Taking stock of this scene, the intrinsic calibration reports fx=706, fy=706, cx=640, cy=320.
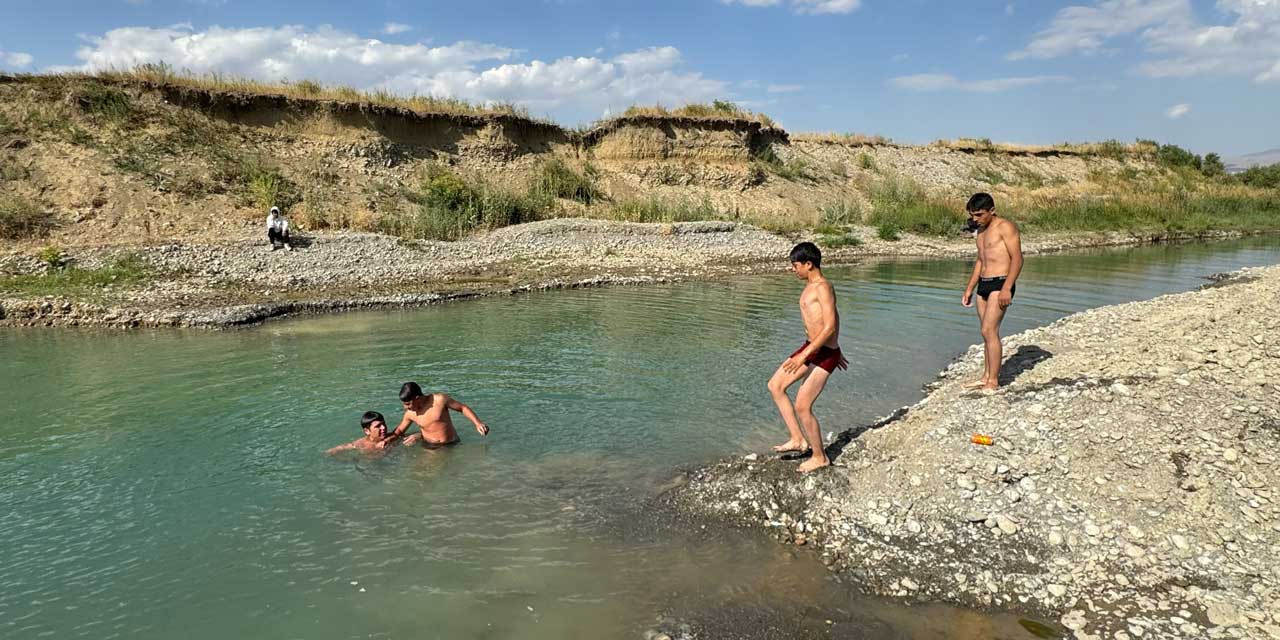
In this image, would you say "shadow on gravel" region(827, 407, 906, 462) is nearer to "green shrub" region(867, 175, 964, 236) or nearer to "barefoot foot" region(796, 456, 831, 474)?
"barefoot foot" region(796, 456, 831, 474)

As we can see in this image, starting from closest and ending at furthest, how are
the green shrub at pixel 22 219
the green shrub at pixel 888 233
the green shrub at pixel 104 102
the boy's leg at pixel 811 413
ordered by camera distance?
the boy's leg at pixel 811 413, the green shrub at pixel 22 219, the green shrub at pixel 104 102, the green shrub at pixel 888 233

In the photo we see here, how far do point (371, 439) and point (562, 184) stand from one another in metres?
24.7

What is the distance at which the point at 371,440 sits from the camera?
312 inches

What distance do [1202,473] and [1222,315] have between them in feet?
17.0

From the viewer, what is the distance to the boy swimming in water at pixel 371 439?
7773 mm

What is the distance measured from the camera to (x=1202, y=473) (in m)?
5.43

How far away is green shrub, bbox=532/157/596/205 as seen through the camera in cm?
3100

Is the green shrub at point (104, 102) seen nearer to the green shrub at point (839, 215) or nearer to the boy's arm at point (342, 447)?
the boy's arm at point (342, 447)

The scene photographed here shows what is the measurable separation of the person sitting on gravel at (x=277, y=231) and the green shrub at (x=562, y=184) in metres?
12.2

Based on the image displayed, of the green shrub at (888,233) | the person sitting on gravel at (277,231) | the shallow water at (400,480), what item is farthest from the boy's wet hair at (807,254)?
the green shrub at (888,233)

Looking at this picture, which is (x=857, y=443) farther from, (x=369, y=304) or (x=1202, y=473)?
(x=369, y=304)

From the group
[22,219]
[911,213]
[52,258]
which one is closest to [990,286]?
[52,258]

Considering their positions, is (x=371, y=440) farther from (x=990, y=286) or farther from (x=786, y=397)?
(x=990, y=286)

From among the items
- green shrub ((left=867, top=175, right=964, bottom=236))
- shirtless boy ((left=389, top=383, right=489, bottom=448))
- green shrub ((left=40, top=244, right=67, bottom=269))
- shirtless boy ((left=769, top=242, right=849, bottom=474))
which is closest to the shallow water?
shirtless boy ((left=389, top=383, right=489, bottom=448))
